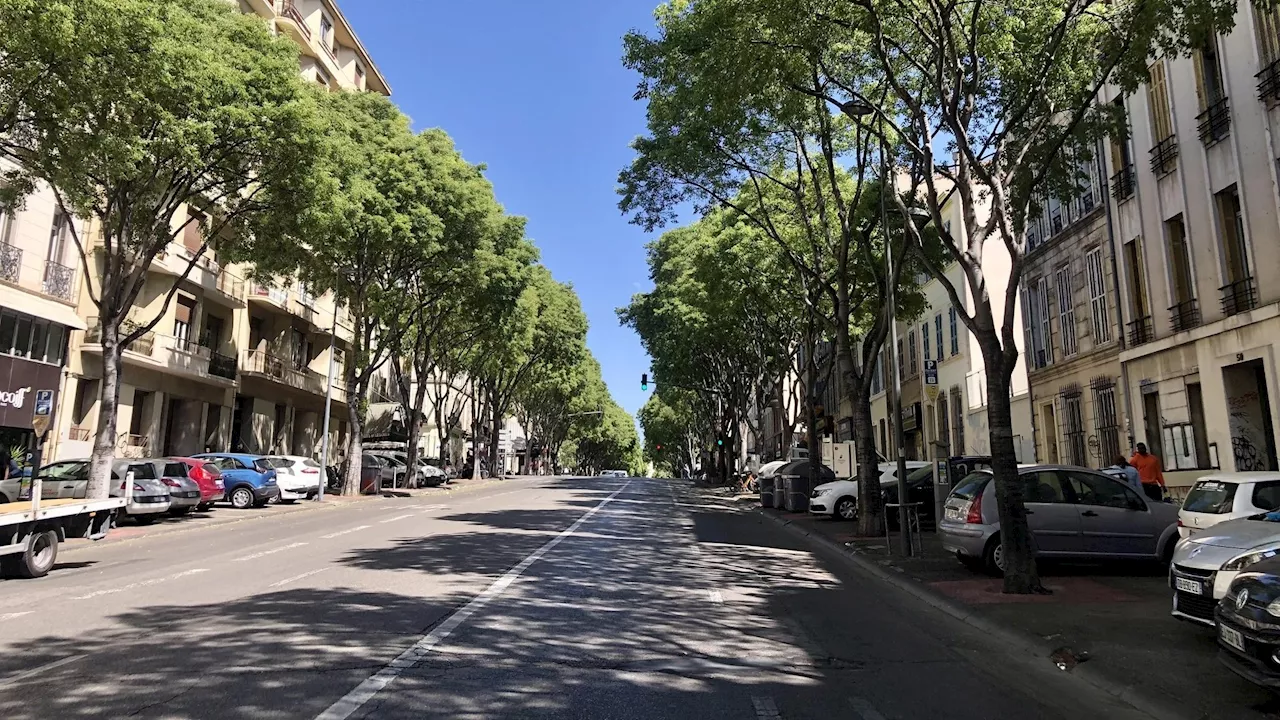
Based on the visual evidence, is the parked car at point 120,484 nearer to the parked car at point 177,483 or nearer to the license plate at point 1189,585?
the parked car at point 177,483

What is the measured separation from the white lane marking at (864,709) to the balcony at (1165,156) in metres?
A: 17.3

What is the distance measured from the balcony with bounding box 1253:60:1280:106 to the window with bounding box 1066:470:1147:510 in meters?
8.83

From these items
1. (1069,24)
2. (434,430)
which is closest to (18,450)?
(1069,24)

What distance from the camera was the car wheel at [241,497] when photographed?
23.3 meters

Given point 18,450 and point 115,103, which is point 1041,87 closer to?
point 115,103

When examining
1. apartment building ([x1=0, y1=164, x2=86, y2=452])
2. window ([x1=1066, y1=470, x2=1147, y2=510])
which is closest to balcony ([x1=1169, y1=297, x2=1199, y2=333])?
window ([x1=1066, y1=470, x2=1147, y2=510])

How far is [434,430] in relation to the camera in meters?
66.9

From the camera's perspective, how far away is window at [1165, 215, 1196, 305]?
17.7 metres

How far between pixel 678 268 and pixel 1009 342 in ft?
82.5

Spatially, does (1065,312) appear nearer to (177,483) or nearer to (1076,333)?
(1076,333)

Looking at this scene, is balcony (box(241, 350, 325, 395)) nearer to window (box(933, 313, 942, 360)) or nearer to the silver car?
window (box(933, 313, 942, 360))

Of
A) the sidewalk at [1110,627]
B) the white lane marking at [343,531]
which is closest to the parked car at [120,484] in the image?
the white lane marking at [343,531]

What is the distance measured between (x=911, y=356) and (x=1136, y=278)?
17.1 m

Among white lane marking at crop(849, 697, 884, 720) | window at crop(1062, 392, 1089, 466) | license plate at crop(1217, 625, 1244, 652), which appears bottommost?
white lane marking at crop(849, 697, 884, 720)
